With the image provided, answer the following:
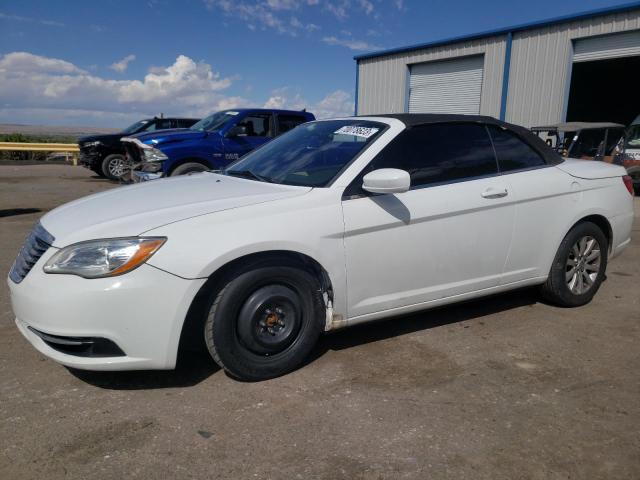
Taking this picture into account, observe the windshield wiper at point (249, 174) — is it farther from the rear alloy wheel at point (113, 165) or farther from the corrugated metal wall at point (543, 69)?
Answer: the corrugated metal wall at point (543, 69)

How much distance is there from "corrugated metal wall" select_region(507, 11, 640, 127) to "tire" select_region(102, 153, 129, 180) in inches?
458

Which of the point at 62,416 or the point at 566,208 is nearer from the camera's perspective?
the point at 62,416

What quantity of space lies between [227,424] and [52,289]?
1126 millimetres

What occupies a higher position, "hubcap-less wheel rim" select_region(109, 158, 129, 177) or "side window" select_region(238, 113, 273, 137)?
A: "side window" select_region(238, 113, 273, 137)

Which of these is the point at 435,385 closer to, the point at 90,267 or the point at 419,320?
the point at 419,320

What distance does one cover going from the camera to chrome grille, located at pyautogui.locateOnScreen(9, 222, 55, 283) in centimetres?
287

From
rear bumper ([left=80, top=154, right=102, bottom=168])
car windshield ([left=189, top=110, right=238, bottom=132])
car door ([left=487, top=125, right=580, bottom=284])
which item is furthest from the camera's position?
rear bumper ([left=80, top=154, right=102, bottom=168])

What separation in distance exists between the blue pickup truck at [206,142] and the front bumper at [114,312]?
18.8 ft

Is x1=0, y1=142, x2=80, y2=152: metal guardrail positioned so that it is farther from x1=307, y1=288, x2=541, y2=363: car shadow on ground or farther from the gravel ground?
x1=307, y1=288, x2=541, y2=363: car shadow on ground

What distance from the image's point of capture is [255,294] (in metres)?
2.95

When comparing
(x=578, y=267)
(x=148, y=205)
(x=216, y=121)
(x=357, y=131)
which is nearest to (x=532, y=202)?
(x=578, y=267)

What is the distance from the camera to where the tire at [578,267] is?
13.7ft

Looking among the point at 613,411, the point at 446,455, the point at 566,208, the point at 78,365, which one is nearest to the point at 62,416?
the point at 78,365

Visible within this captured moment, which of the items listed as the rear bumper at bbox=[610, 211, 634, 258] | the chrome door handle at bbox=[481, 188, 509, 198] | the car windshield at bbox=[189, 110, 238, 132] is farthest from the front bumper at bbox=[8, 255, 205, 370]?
the car windshield at bbox=[189, 110, 238, 132]
